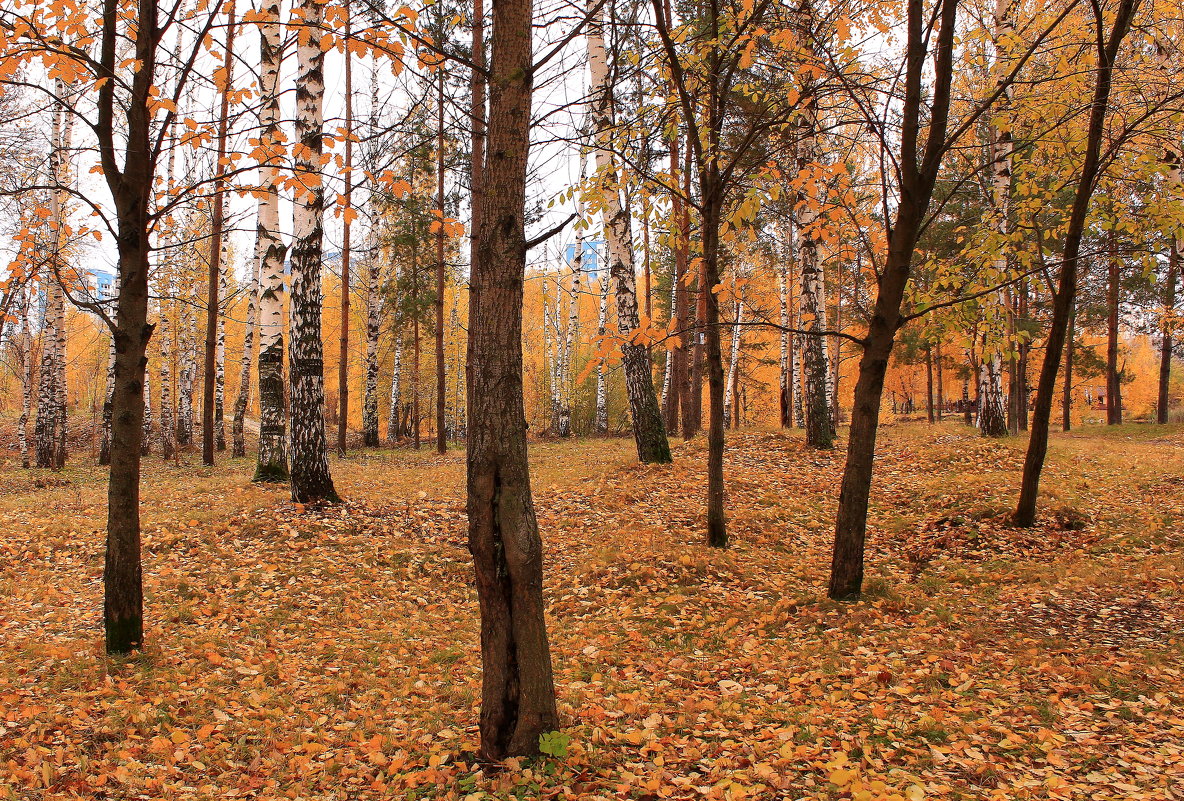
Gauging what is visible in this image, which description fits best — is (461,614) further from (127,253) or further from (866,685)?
(127,253)

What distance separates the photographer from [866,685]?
4.26 m

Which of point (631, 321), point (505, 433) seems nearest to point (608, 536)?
point (631, 321)

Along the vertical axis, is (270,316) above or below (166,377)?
above

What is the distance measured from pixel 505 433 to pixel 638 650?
9.79ft

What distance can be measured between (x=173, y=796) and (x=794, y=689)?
12.6 ft

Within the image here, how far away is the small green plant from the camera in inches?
125

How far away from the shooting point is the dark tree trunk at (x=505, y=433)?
312 cm

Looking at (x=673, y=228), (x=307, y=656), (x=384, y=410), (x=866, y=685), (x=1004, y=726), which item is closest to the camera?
(x=1004, y=726)

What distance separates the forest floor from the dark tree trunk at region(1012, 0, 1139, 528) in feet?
2.28

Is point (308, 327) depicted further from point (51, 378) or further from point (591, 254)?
point (51, 378)

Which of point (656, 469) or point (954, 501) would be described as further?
point (656, 469)

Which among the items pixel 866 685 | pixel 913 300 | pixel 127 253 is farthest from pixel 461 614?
pixel 913 300

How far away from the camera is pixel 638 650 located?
5164 mm

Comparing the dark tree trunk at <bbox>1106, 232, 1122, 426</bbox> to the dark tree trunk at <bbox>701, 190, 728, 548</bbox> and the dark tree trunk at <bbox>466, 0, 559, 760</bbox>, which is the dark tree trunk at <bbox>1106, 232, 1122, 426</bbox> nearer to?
the dark tree trunk at <bbox>701, 190, 728, 548</bbox>
